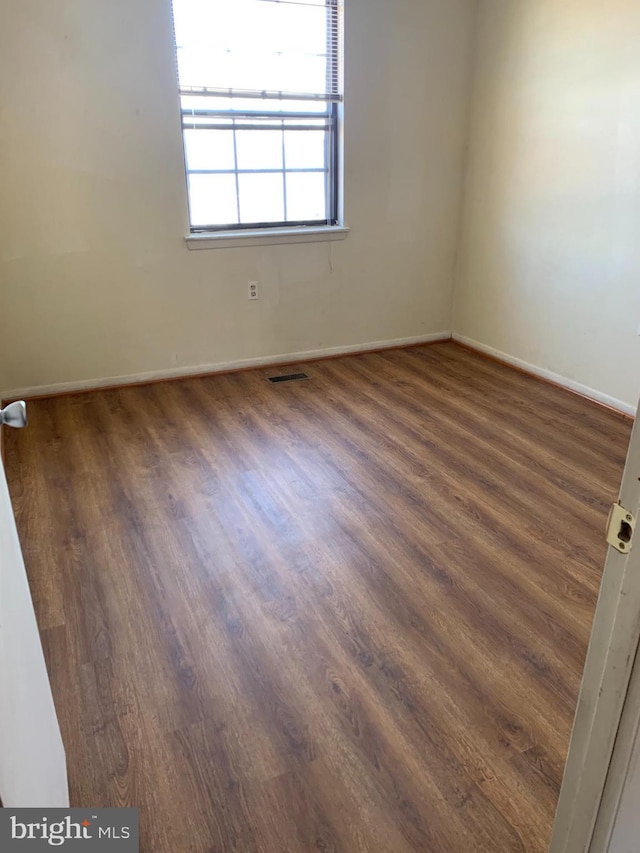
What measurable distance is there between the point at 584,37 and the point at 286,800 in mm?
4002

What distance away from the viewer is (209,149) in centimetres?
385

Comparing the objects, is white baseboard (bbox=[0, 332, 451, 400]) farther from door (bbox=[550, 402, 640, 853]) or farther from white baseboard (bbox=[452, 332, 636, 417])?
door (bbox=[550, 402, 640, 853])

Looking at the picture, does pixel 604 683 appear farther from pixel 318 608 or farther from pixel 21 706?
pixel 318 608

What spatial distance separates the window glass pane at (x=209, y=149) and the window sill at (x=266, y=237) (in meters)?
0.41

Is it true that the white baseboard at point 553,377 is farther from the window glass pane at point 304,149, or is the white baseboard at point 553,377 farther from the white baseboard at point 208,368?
the window glass pane at point 304,149

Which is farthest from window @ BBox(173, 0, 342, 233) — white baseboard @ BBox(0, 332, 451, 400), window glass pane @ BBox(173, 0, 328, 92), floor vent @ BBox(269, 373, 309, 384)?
floor vent @ BBox(269, 373, 309, 384)

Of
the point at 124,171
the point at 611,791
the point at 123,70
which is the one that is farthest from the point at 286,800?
the point at 123,70

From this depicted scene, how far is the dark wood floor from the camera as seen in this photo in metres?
1.50

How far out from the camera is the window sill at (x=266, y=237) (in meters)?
3.95

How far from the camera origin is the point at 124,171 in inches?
144

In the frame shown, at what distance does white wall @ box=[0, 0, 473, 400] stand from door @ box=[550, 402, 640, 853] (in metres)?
3.57

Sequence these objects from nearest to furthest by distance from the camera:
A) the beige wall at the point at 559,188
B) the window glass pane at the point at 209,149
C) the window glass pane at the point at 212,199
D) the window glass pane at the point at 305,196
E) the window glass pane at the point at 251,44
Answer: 1. the beige wall at the point at 559,188
2. the window glass pane at the point at 251,44
3. the window glass pane at the point at 209,149
4. the window glass pane at the point at 212,199
5. the window glass pane at the point at 305,196

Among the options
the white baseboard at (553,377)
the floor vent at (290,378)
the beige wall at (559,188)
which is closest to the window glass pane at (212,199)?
the floor vent at (290,378)
